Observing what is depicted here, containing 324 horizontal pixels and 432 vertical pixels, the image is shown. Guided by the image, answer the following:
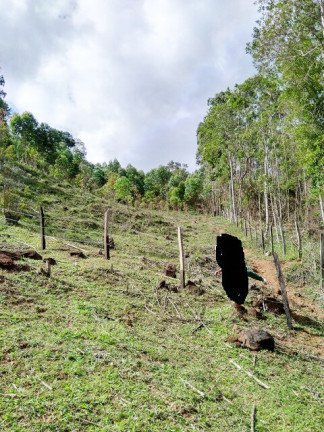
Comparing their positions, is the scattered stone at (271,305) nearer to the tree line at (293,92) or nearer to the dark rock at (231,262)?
the dark rock at (231,262)

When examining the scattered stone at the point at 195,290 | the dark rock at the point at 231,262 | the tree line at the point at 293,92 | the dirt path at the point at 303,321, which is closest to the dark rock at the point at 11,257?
the scattered stone at the point at 195,290

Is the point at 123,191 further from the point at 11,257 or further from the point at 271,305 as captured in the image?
the point at 271,305

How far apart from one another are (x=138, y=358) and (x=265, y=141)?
639 inches

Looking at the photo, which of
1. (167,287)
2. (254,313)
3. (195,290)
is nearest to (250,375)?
(254,313)

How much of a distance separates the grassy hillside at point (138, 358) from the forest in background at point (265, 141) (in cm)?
647

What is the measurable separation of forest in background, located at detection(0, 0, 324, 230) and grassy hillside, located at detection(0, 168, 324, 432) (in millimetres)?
6474

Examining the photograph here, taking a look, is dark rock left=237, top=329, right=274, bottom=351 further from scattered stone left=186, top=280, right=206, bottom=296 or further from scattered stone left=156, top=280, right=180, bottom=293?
scattered stone left=156, top=280, right=180, bottom=293

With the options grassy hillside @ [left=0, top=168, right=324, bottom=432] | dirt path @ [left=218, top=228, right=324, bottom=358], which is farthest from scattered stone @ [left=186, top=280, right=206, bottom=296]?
dirt path @ [left=218, top=228, right=324, bottom=358]

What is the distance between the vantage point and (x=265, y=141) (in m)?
17.5

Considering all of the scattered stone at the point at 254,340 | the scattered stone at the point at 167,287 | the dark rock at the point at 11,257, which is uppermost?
the dark rock at the point at 11,257

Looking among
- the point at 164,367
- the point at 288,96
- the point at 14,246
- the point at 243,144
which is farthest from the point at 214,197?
the point at 164,367

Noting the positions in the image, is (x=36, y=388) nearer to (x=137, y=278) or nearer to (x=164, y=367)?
(x=164, y=367)

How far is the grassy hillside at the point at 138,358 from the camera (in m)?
3.01

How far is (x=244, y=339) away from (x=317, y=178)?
688 centimetres
